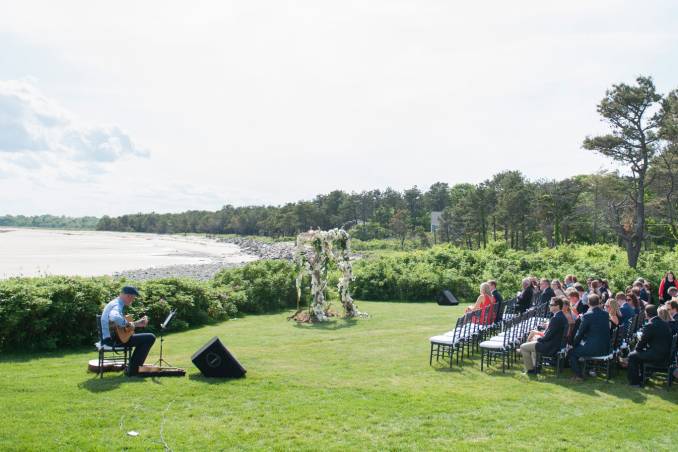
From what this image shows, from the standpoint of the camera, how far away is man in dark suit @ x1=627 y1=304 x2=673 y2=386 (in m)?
8.59

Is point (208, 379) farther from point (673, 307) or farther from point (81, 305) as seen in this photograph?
point (673, 307)

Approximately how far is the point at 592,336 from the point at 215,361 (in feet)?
21.6

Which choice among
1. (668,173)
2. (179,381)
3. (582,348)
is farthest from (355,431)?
(668,173)

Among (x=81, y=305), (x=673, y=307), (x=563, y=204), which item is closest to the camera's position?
(x=673, y=307)

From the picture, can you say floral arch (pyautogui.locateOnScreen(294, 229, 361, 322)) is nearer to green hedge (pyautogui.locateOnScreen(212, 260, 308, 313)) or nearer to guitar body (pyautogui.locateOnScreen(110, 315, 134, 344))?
green hedge (pyautogui.locateOnScreen(212, 260, 308, 313))

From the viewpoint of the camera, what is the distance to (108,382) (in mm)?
8766

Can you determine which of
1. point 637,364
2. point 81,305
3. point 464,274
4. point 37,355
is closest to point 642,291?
point 637,364

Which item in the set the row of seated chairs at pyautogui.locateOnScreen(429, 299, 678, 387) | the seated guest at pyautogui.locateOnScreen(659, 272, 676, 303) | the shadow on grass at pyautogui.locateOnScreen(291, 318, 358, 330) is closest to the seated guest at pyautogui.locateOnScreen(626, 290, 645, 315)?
the row of seated chairs at pyautogui.locateOnScreen(429, 299, 678, 387)

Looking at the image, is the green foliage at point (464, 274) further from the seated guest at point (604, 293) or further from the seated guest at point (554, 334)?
the seated guest at point (554, 334)

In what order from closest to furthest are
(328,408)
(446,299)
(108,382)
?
1. (328,408)
2. (108,382)
3. (446,299)

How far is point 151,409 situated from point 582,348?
280 inches

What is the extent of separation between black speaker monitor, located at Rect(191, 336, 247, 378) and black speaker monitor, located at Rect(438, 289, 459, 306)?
14.7 metres

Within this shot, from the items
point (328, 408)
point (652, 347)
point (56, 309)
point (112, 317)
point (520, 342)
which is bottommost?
point (328, 408)

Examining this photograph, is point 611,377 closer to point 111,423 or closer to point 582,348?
point 582,348
